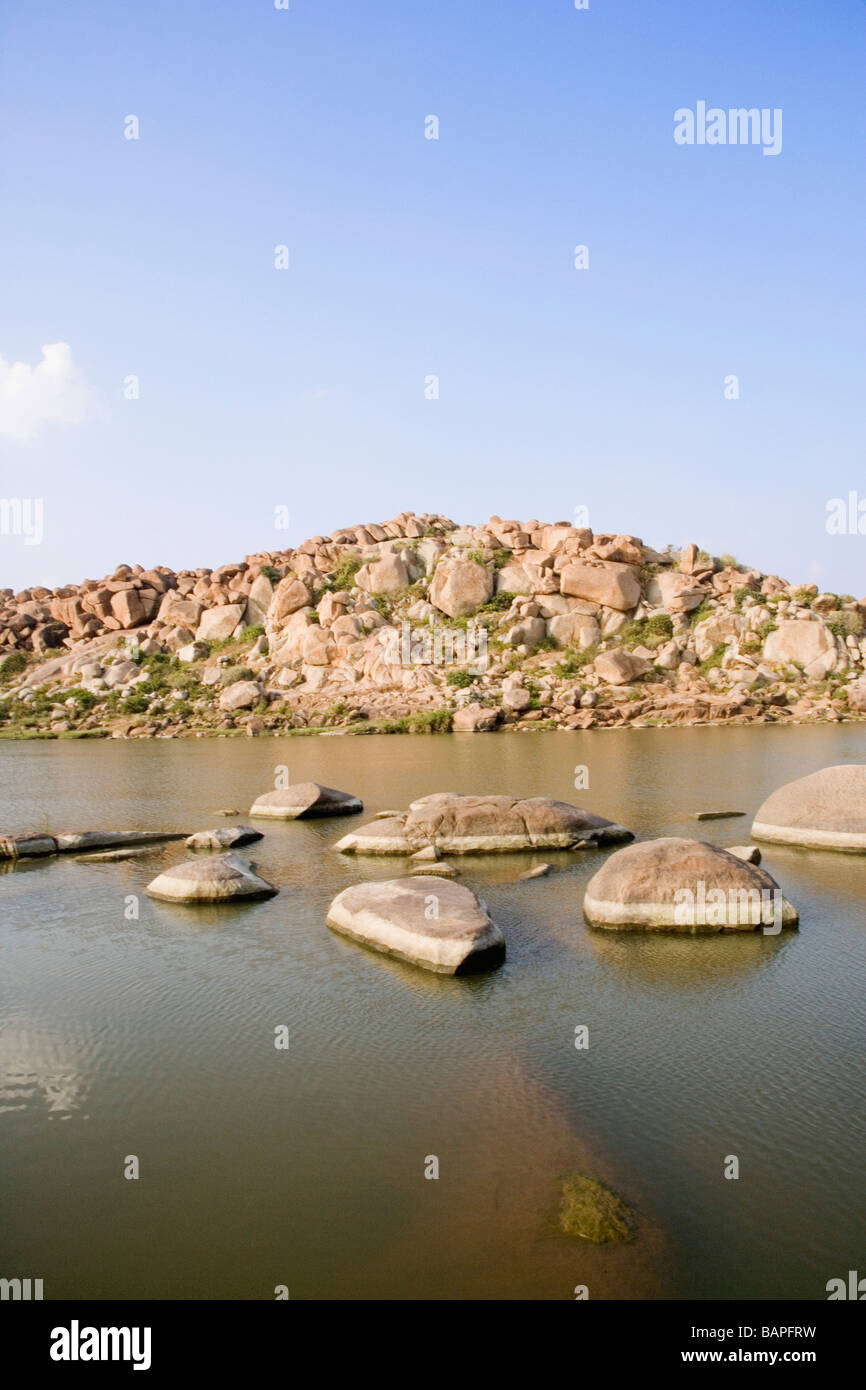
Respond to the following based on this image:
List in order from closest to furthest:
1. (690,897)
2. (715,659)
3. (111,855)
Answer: (690,897), (111,855), (715,659)

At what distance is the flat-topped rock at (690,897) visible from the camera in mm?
13523

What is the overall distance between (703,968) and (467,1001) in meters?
3.22

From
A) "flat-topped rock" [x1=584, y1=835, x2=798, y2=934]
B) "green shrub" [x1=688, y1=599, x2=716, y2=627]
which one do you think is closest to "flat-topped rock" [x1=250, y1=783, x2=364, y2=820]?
"flat-topped rock" [x1=584, y1=835, x2=798, y2=934]

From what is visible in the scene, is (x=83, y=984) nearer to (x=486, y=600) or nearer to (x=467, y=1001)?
(x=467, y=1001)

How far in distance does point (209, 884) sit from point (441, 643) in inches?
1974

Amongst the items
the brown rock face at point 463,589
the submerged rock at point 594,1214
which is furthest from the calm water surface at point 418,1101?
the brown rock face at point 463,589

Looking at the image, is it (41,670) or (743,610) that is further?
(41,670)

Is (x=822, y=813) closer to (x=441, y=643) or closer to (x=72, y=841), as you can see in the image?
(x=72, y=841)

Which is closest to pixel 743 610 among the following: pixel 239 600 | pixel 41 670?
pixel 239 600

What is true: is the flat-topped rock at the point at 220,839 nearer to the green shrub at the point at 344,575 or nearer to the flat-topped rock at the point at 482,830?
the flat-topped rock at the point at 482,830

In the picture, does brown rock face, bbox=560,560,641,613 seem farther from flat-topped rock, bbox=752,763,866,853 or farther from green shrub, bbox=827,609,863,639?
flat-topped rock, bbox=752,763,866,853

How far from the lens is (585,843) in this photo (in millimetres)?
19500

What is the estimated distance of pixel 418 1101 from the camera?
871 cm

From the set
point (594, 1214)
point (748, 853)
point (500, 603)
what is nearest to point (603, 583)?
point (500, 603)
